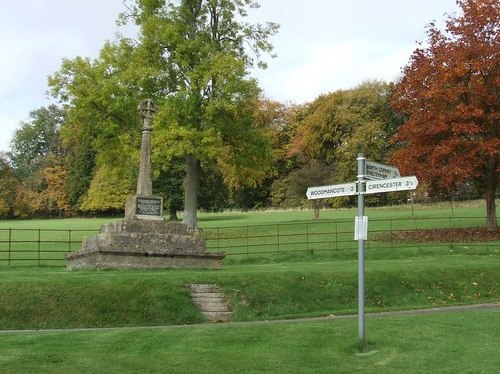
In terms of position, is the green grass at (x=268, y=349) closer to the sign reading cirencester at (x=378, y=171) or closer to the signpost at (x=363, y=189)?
the signpost at (x=363, y=189)

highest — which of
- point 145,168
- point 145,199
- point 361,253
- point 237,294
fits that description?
point 145,168

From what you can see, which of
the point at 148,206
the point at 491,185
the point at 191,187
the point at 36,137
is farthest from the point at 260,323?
the point at 36,137

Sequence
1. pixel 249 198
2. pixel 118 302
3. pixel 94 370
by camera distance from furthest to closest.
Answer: pixel 249 198 < pixel 118 302 < pixel 94 370

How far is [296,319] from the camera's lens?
14.4m

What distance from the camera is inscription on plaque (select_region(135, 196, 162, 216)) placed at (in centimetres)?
2125

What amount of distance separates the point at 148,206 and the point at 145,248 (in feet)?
5.11

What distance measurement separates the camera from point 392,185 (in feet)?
30.6

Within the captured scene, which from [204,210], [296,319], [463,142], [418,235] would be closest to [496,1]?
[463,142]

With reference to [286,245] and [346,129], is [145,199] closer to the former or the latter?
[286,245]

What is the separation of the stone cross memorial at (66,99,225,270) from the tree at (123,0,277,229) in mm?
10518

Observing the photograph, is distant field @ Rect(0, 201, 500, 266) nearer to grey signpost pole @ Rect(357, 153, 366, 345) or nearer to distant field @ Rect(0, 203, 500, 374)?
distant field @ Rect(0, 203, 500, 374)

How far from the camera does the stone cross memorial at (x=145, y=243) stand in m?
20.4

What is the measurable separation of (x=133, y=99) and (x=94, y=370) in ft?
87.8

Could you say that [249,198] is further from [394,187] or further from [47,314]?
[394,187]
